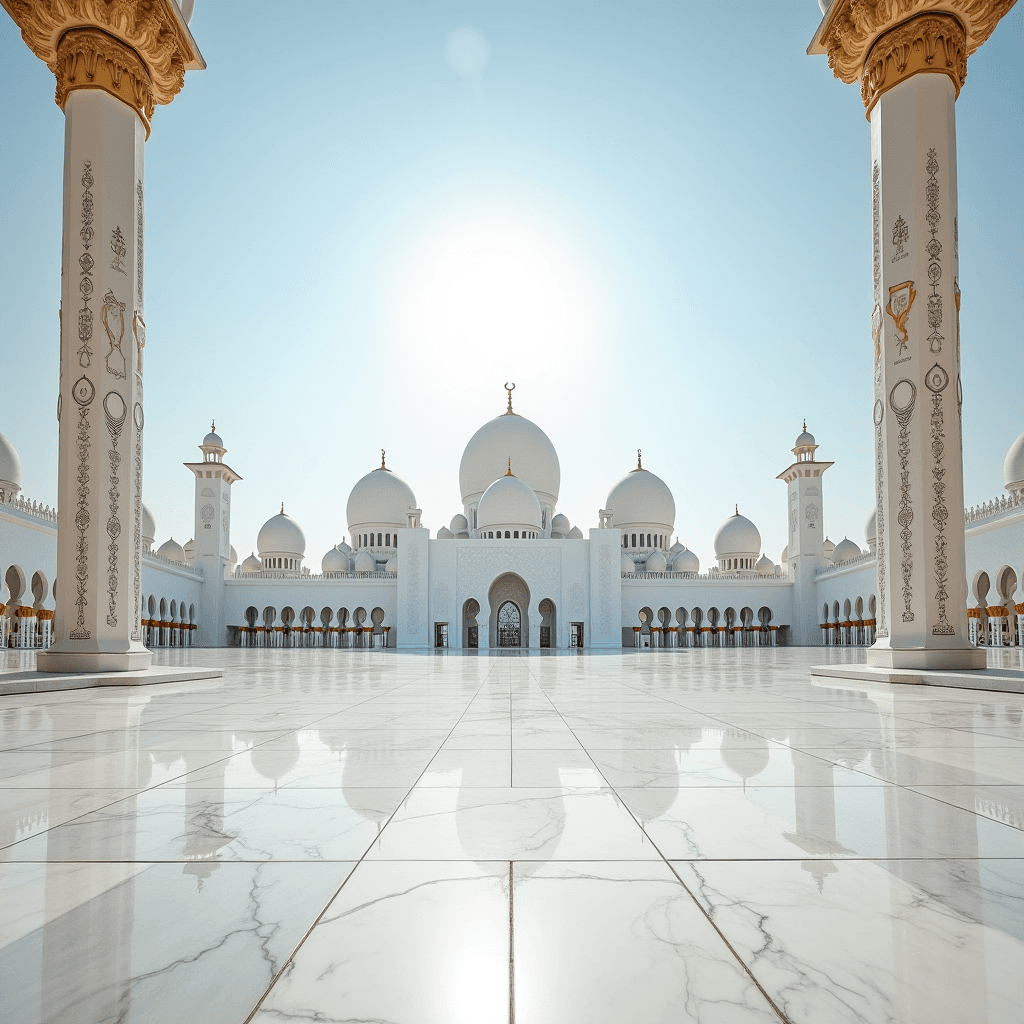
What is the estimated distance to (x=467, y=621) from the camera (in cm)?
2528

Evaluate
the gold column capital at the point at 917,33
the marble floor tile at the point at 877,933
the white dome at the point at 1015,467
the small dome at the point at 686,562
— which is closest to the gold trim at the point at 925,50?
the gold column capital at the point at 917,33

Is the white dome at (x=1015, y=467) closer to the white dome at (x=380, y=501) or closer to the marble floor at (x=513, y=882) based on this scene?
the white dome at (x=380, y=501)

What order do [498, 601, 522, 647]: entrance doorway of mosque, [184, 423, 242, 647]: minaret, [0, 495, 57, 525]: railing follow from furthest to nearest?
[498, 601, 522, 647]: entrance doorway of mosque → [184, 423, 242, 647]: minaret → [0, 495, 57, 525]: railing

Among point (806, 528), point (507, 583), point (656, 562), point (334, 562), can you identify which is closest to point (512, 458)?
point (507, 583)

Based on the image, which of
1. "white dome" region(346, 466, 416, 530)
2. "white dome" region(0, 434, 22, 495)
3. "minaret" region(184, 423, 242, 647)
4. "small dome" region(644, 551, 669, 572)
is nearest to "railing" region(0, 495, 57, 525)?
"white dome" region(0, 434, 22, 495)

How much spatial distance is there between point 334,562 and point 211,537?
170 inches

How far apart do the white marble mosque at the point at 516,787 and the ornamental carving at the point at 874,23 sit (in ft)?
0.10

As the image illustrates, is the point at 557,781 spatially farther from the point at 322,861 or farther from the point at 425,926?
the point at 425,926

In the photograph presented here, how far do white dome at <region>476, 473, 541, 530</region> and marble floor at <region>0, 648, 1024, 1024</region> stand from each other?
22065 mm

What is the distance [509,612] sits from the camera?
26672mm

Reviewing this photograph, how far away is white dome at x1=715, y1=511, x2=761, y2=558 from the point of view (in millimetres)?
29547

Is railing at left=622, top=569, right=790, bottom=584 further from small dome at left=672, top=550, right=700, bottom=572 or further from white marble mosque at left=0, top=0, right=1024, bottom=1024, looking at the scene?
white marble mosque at left=0, top=0, right=1024, bottom=1024

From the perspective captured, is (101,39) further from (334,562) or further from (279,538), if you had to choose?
(279,538)

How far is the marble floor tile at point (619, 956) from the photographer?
3.01 feet
